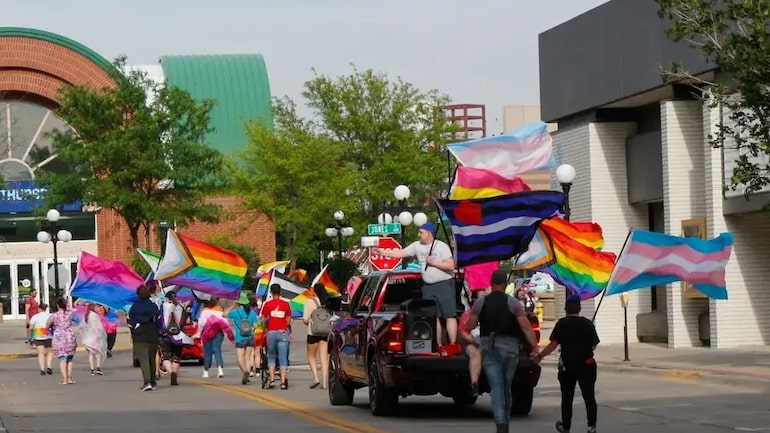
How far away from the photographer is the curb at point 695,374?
24.5m

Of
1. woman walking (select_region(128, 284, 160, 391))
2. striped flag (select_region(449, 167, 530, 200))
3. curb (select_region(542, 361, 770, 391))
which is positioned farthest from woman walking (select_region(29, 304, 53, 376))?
striped flag (select_region(449, 167, 530, 200))

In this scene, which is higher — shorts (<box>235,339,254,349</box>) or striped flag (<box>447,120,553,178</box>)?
striped flag (<box>447,120,553,178</box>)

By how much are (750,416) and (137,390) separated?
39.5 ft

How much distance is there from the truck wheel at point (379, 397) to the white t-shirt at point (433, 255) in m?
1.30

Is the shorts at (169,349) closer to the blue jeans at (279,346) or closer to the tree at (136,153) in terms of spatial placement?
the blue jeans at (279,346)

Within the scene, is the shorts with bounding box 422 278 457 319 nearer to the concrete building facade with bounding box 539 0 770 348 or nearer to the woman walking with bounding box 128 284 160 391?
the woman walking with bounding box 128 284 160 391

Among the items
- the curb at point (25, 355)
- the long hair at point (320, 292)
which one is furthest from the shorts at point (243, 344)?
the curb at point (25, 355)

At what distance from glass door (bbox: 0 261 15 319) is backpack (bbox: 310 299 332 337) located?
50.9 meters

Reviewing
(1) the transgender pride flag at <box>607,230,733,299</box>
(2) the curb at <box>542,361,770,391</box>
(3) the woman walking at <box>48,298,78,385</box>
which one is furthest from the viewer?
(3) the woman walking at <box>48,298,78,385</box>

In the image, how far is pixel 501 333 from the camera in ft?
52.3

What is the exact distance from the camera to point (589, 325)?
1677 cm

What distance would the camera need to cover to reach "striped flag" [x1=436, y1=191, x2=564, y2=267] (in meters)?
19.6

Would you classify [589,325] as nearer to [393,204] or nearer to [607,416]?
[607,416]

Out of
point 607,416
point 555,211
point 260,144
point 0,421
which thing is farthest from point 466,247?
point 260,144
